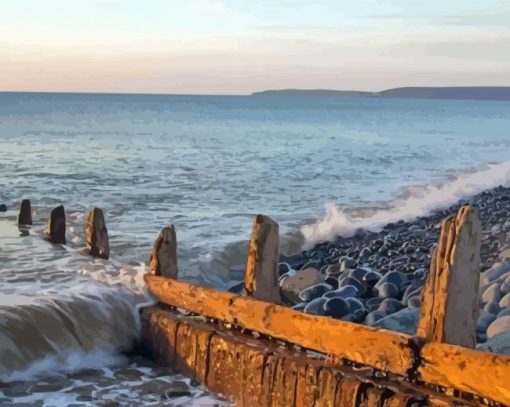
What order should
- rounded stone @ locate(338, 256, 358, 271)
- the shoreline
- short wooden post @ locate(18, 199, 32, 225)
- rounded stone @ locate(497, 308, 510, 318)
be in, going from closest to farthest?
rounded stone @ locate(497, 308, 510, 318) → the shoreline → rounded stone @ locate(338, 256, 358, 271) → short wooden post @ locate(18, 199, 32, 225)

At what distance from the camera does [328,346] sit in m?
6.59

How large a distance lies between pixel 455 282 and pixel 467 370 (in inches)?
26.8

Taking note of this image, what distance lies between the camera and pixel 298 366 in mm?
6668

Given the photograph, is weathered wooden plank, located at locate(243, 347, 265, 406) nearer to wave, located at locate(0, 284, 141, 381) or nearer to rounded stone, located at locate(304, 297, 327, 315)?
wave, located at locate(0, 284, 141, 381)

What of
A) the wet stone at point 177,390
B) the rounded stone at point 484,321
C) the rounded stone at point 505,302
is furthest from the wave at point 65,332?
the rounded stone at point 505,302

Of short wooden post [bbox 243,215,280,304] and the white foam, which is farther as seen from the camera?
the white foam

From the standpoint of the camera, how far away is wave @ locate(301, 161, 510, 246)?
19.9m

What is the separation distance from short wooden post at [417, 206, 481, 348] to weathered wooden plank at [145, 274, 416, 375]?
0.26m

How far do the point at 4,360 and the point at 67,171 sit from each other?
29.8m

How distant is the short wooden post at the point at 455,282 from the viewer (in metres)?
5.87

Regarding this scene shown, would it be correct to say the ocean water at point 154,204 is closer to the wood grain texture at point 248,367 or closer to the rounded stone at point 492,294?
the wood grain texture at point 248,367

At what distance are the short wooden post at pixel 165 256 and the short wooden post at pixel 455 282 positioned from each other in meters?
3.78

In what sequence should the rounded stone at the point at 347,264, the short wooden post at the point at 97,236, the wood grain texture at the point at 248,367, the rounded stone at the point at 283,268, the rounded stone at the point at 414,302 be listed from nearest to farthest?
1. the wood grain texture at the point at 248,367
2. the rounded stone at the point at 414,302
3. the short wooden post at the point at 97,236
4. the rounded stone at the point at 347,264
5. the rounded stone at the point at 283,268

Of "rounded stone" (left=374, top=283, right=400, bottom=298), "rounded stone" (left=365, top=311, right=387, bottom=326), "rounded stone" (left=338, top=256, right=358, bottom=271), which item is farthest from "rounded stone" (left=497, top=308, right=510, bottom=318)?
"rounded stone" (left=338, top=256, right=358, bottom=271)
